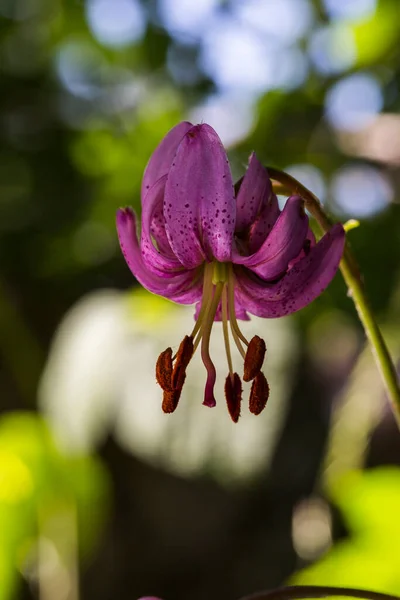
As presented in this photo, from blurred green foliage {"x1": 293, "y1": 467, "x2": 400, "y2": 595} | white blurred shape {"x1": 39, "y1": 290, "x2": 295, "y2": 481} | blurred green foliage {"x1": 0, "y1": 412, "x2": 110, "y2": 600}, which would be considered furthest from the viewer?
blurred green foliage {"x1": 0, "y1": 412, "x2": 110, "y2": 600}

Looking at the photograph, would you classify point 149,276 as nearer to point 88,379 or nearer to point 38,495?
point 88,379

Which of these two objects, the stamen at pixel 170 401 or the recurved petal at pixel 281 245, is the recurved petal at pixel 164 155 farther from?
the stamen at pixel 170 401

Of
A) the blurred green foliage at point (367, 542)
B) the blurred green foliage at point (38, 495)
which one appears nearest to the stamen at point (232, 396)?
the blurred green foliage at point (367, 542)

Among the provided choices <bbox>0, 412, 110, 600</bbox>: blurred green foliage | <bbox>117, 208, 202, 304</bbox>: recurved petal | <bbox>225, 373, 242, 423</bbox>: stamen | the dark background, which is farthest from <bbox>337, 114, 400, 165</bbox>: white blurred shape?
<bbox>225, 373, 242, 423</bbox>: stamen


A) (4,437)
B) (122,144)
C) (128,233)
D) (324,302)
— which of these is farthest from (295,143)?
(128,233)

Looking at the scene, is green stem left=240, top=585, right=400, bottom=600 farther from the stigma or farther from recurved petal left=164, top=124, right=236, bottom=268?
recurved petal left=164, top=124, right=236, bottom=268

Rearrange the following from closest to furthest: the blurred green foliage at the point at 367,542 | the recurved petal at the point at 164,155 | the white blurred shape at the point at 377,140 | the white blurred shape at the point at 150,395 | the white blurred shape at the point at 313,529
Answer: the recurved petal at the point at 164,155, the blurred green foliage at the point at 367,542, the white blurred shape at the point at 150,395, the white blurred shape at the point at 313,529, the white blurred shape at the point at 377,140
